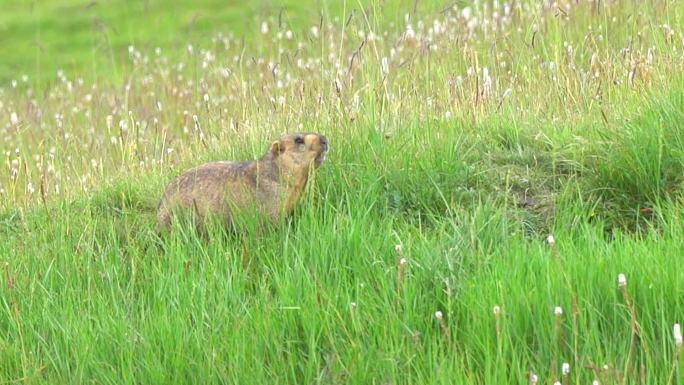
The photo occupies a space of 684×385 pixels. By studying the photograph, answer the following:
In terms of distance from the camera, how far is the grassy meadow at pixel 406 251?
4270mm

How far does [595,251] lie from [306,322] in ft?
4.18

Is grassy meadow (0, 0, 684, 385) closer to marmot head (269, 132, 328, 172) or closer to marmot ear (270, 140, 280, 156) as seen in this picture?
marmot head (269, 132, 328, 172)

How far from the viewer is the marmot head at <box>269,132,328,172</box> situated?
19.5 ft

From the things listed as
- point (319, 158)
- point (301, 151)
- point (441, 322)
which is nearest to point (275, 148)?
point (301, 151)

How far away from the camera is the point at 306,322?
180 inches

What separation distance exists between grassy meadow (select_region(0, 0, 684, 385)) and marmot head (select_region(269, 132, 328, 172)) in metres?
0.15

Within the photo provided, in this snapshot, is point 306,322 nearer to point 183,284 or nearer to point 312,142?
point 183,284

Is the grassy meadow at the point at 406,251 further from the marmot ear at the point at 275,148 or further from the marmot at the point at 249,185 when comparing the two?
the marmot ear at the point at 275,148

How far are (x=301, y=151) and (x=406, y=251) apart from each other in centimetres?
114

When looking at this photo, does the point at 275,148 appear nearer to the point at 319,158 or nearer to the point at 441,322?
the point at 319,158

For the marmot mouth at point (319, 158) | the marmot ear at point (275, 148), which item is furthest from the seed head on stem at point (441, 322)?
the marmot ear at point (275, 148)

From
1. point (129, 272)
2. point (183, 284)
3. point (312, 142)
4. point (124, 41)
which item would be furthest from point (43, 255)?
point (124, 41)

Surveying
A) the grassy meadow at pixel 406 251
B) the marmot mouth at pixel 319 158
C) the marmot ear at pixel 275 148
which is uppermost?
the marmot ear at pixel 275 148

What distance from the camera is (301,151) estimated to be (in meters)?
5.97
